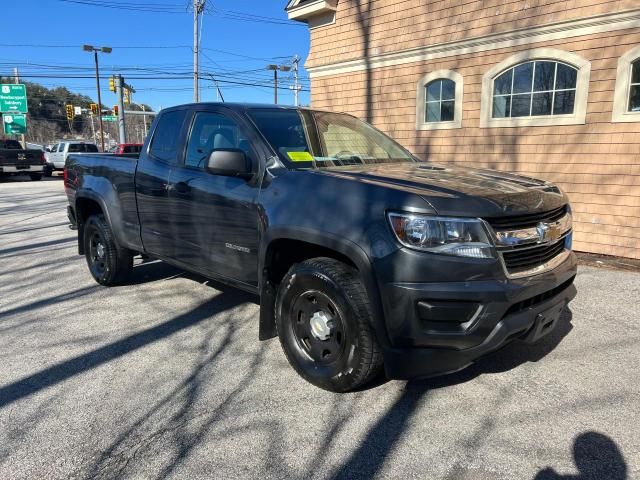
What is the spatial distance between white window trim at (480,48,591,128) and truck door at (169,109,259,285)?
18.5 ft

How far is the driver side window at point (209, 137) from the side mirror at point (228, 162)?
1.10 ft

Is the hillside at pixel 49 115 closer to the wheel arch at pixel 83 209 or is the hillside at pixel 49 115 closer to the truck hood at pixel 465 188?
the wheel arch at pixel 83 209

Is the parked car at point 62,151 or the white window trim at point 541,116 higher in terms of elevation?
the white window trim at point 541,116

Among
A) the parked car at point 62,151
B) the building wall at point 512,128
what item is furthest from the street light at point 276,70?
the building wall at point 512,128

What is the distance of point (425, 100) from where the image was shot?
931 centimetres

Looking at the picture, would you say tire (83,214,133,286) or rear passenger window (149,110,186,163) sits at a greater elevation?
rear passenger window (149,110,186,163)

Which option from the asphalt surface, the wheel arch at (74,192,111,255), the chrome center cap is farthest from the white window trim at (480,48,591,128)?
the wheel arch at (74,192,111,255)

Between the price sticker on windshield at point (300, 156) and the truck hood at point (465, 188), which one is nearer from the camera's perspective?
the truck hood at point (465, 188)

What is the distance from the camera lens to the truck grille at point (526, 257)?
8.93ft

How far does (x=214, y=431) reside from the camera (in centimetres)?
277

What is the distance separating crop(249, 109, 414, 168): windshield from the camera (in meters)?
3.61

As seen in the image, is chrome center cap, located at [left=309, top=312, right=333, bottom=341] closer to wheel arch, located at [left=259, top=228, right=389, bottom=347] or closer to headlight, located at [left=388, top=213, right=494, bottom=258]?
wheel arch, located at [left=259, top=228, right=389, bottom=347]

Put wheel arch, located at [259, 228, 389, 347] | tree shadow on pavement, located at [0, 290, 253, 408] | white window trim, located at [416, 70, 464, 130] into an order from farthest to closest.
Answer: white window trim, located at [416, 70, 464, 130] < tree shadow on pavement, located at [0, 290, 253, 408] < wheel arch, located at [259, 228, 389, 347]

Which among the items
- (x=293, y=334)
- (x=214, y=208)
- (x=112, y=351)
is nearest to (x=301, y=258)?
(x=293, y=334)
